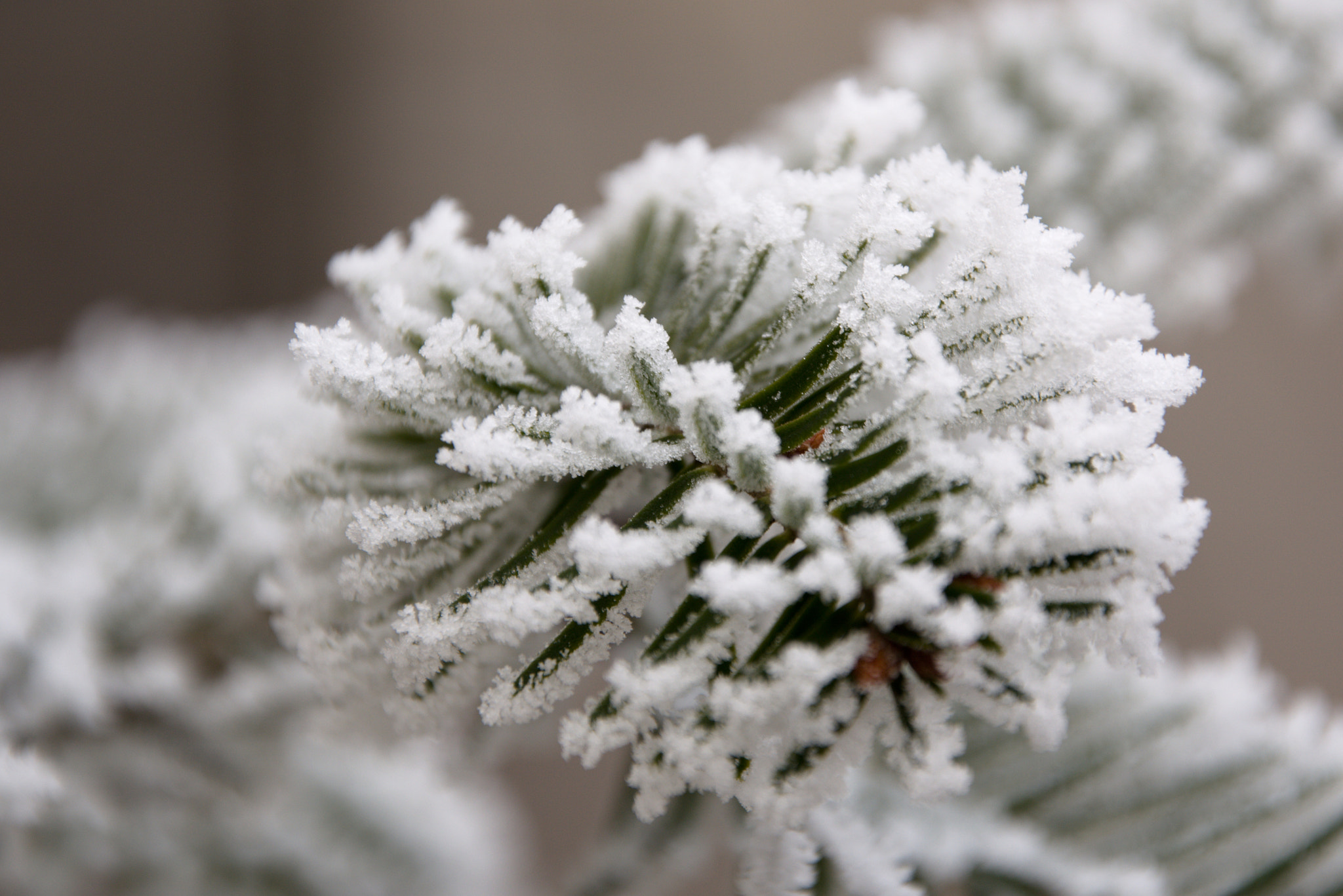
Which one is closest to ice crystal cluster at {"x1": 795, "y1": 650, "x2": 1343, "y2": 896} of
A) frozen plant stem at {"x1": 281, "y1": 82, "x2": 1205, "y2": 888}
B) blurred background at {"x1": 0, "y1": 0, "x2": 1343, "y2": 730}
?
frozen plant stem at {"x1": 281, "y1": 82, "x2": 1205, "y2": 888}

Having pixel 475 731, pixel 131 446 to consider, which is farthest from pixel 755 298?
pixel 131 446

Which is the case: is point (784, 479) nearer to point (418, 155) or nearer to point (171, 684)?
point (171, 684)

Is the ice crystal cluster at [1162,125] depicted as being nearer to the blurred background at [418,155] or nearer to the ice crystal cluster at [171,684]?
the ice crystal cluster at [171,684]

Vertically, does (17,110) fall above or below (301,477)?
above

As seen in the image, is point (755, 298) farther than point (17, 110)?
No

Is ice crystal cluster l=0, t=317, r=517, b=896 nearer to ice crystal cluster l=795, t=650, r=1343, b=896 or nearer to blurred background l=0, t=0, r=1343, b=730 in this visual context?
ice crystal cluster l=795, t=650, r=1343, b=896

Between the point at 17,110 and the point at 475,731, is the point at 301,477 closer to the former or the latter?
the point at 475,731

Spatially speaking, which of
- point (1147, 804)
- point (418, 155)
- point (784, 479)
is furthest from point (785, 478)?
point (418, 155)
